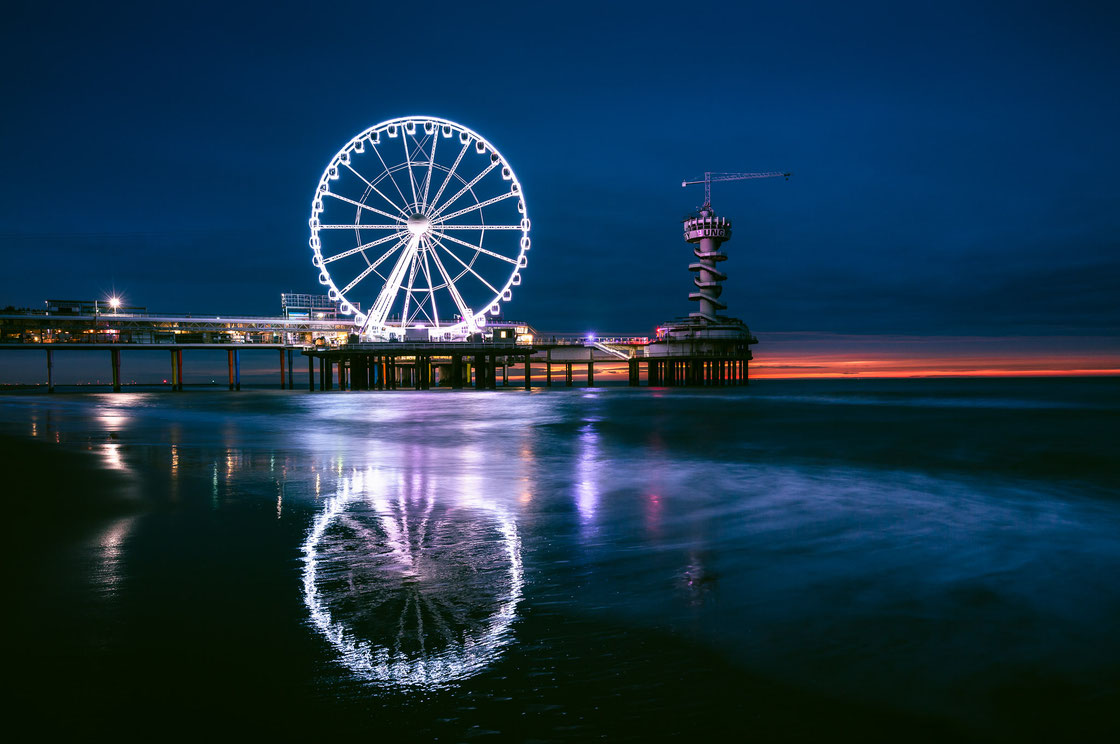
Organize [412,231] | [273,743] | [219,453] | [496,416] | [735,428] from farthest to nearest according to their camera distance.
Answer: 1. [412,231]
2. [496,416]
3. [735,428]
4. [219,453]
5. [273,743]

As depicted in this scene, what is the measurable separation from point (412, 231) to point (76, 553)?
41.9 metres

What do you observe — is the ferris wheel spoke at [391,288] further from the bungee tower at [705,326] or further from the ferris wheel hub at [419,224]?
the bungee tower at [705,326]

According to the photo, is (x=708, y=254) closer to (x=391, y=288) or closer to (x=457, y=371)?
(x=457, y=371)

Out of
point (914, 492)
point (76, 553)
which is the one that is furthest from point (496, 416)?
point (76, 553)

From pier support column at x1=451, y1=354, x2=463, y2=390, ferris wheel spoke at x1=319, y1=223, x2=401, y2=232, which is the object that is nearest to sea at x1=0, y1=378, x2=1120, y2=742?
ferris wheel spoke at x1=319, y1=223, x2=401, y2=232

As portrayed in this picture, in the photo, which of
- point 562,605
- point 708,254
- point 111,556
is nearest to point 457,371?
point 708,254

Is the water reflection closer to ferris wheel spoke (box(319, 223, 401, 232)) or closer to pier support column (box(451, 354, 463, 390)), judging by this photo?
ferris wheel spoke (box(319, 223, 401, 232))

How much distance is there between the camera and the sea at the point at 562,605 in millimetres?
4375

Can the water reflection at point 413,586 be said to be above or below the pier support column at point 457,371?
below

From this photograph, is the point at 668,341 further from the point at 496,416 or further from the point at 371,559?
the point at 371,559

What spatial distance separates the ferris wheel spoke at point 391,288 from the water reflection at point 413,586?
3854cm

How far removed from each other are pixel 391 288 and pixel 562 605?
4649 cm

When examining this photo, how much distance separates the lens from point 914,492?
529 inches

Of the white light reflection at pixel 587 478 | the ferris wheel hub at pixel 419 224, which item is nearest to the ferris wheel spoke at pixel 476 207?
the ferris wheel hub at pixel 419 224
